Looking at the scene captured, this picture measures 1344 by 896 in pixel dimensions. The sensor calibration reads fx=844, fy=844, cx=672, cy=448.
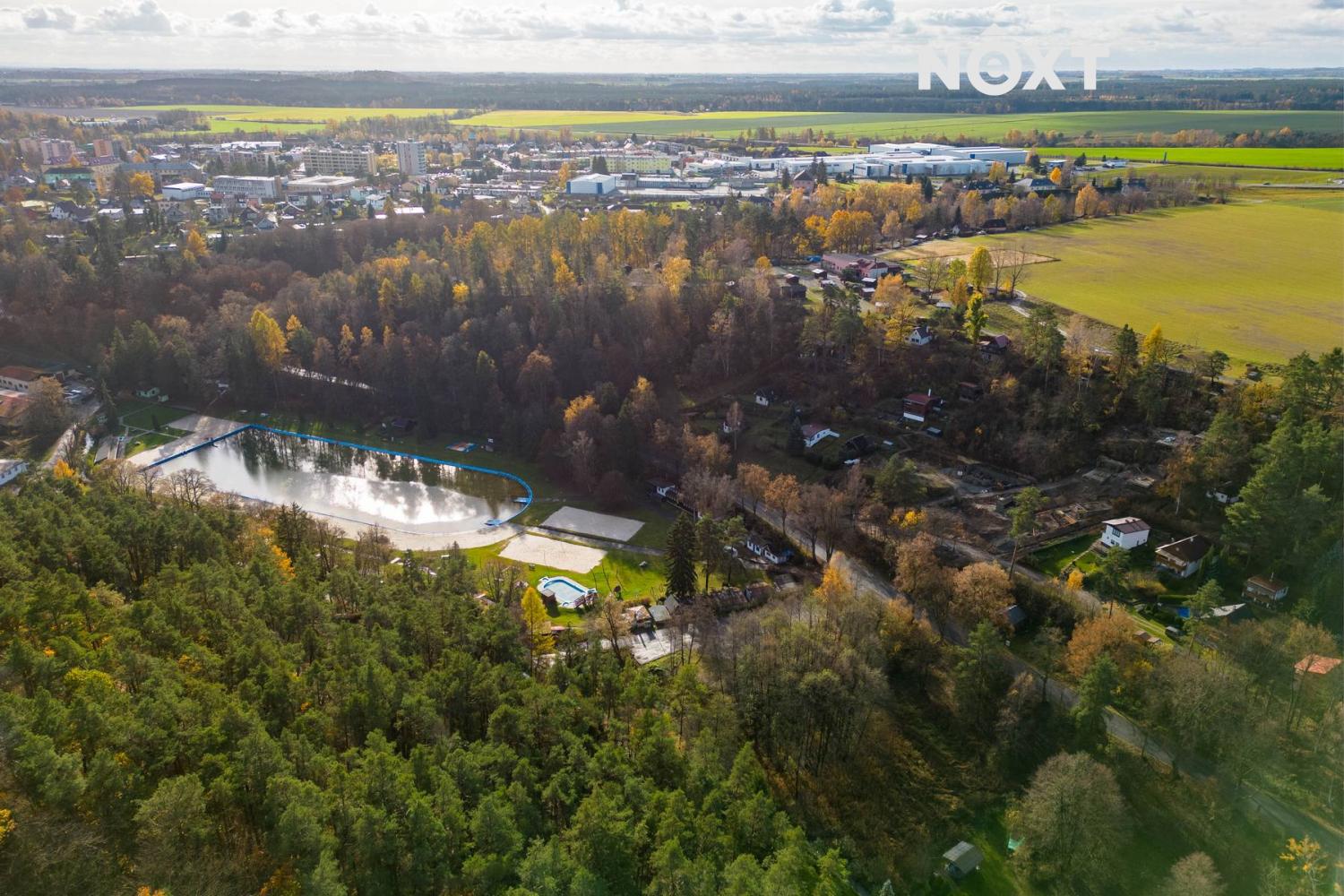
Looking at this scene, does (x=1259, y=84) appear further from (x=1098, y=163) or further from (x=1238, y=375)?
(x=1238, y=375)

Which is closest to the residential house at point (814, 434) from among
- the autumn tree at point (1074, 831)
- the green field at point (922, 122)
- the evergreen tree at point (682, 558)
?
the evergreen tree at point (682, 558)

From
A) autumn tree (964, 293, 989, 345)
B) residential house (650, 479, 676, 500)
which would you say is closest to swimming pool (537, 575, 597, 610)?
residential house (650, 479, 676, 500)

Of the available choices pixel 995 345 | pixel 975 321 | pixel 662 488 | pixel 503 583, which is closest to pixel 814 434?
pixel 662 488

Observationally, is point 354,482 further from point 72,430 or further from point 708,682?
point 708,682

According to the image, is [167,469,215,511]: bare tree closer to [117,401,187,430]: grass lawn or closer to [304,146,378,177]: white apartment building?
[117,401,187,430]: grass lawn

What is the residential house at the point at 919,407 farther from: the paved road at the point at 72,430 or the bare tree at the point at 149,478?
the paved road at the point at 72,430

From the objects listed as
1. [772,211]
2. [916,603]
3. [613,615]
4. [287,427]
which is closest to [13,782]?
[613,615]
